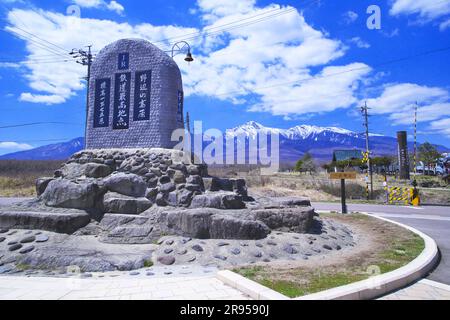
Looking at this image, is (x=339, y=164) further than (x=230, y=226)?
Yes

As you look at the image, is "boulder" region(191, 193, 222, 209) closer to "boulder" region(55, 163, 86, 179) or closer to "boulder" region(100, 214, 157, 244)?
"boulder" region(100, 214, 157, 244)

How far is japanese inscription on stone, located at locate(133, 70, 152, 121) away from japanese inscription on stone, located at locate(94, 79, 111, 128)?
48.8 inches

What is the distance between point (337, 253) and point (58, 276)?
653 centimetres

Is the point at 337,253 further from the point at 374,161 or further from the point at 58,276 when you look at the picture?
the point at 374,161

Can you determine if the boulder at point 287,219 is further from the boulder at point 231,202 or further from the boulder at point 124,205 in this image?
the boulder at point 124,205

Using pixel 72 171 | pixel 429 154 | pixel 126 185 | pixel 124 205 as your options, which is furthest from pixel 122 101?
pixel 429 154

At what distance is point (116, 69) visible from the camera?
11.6 meters

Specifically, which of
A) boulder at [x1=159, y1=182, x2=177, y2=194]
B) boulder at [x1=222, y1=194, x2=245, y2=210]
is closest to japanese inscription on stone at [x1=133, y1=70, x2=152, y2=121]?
boulder at [x1=159, y1=182, x2=177, y2=194]

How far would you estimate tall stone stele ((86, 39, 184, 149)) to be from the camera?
11047 mm

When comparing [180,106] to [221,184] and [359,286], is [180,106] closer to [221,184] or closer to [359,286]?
[221,184]

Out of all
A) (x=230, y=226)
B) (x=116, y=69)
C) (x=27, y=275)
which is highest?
(x=116, y=69)

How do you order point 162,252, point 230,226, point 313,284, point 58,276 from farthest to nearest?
point 230,226 → point 162,252 → point 58,276 → point 313,284
